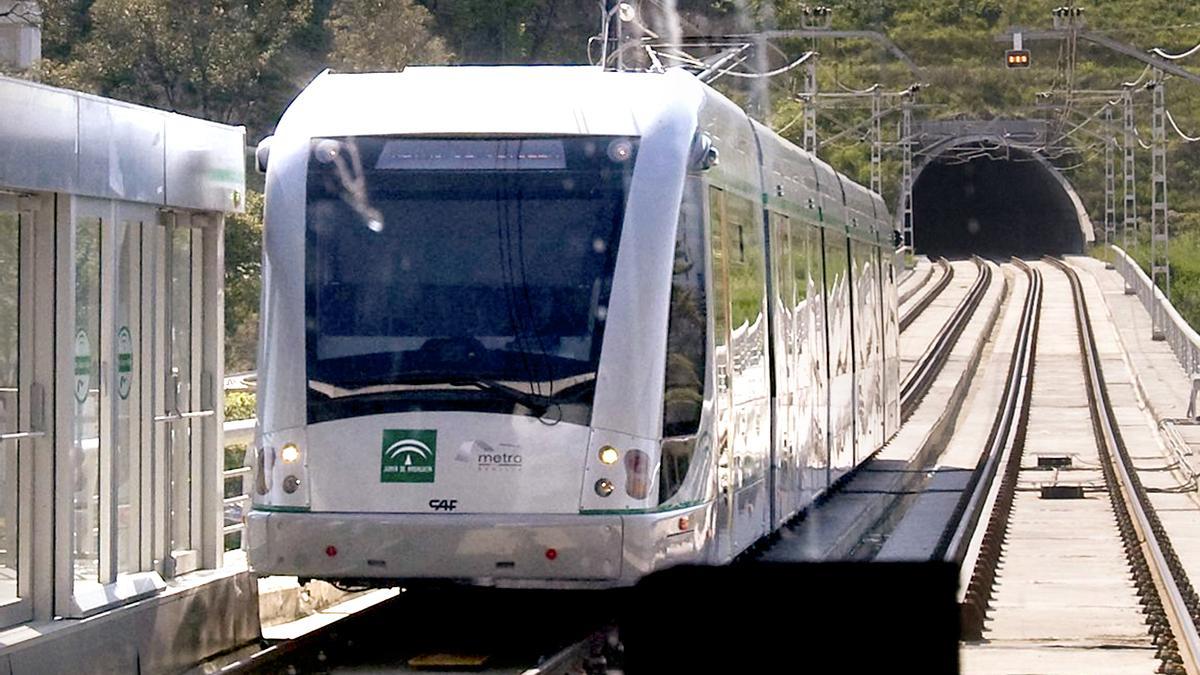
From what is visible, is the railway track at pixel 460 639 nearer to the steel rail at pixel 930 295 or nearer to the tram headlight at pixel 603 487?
the tram headlight at pixel 603 487

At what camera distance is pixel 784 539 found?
62.4ft

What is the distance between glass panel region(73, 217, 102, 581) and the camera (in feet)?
34.6

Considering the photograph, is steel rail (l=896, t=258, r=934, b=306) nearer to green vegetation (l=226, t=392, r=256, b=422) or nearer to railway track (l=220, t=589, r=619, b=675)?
green vegetation (l=226, t=392, r=256, b=422)

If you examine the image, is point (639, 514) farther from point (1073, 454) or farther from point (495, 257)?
point (1073, 454)

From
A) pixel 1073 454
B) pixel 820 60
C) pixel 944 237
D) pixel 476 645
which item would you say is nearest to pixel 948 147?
pixel 820 60

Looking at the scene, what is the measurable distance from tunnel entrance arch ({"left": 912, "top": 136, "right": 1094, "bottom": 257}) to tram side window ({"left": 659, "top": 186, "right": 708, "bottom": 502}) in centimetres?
8733

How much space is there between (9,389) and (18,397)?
57 millimetres

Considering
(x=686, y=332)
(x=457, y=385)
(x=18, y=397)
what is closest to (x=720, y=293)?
(x=686, y=332)

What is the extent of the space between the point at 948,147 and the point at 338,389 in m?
82.3

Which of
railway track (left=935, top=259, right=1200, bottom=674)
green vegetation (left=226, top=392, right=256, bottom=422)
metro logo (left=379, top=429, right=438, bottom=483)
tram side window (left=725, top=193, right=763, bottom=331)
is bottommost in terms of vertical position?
railway track (left=935, top=259, right=1200, bottom=674)

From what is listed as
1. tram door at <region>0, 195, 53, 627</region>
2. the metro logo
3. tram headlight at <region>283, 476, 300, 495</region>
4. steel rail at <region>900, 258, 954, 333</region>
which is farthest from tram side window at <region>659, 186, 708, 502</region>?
steel rail at <region>900, 258, 954, 333</region>

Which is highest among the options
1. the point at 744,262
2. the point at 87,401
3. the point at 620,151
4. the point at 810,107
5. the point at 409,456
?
the point at 810,107

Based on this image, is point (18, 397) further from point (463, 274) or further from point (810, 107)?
point (810, 107)

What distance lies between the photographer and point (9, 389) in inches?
404
